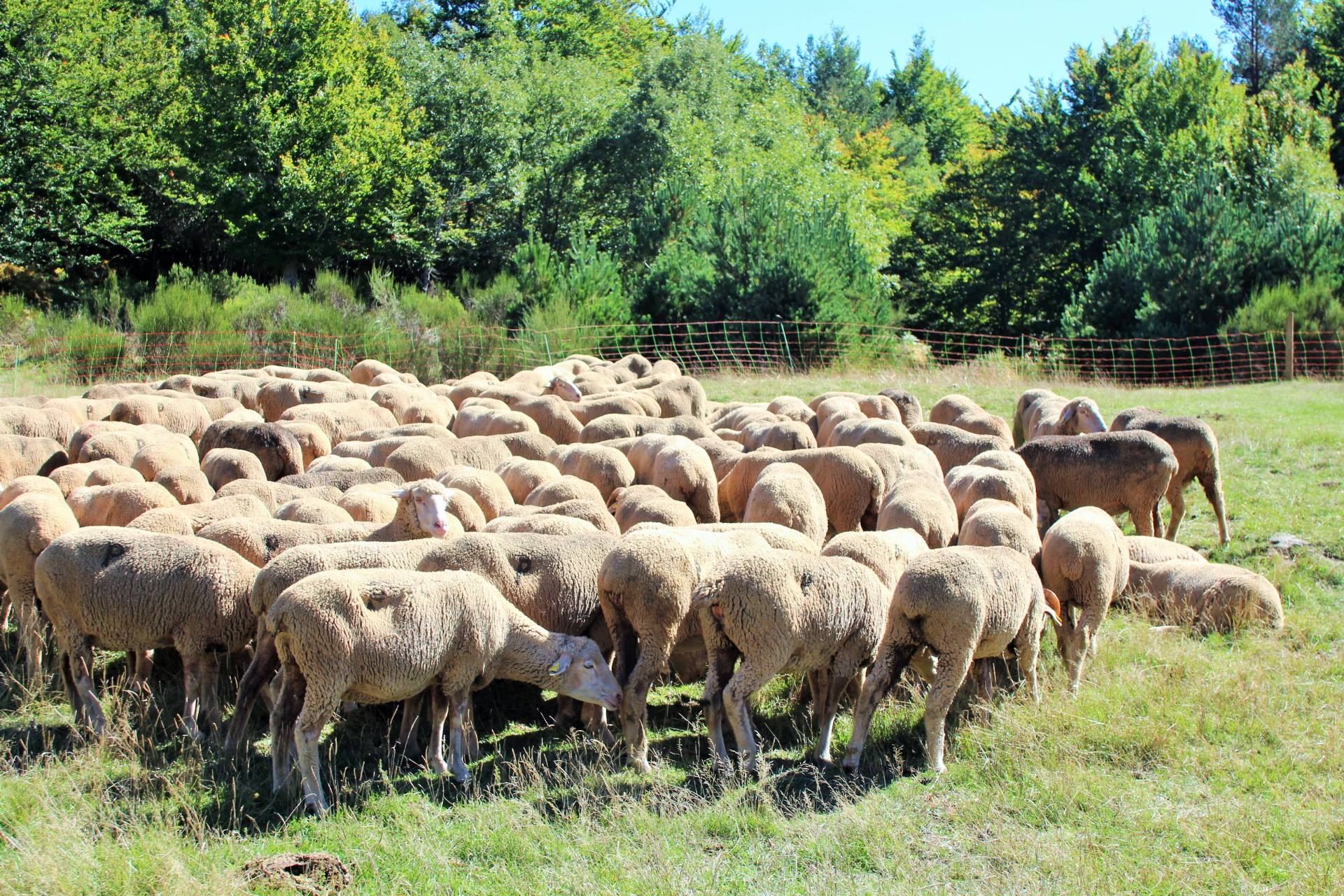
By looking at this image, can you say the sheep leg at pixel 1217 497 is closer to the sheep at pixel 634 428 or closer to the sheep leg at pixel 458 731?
the sheep at pixel 634 428

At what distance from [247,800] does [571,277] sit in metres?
21.9

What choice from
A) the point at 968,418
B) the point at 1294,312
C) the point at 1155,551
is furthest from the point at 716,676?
the point at 1294,312

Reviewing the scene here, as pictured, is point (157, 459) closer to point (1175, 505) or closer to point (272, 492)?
point (272, 492)

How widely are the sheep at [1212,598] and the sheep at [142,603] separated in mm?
6381

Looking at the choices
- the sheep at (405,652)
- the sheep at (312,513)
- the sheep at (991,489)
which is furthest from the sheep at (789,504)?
the sheep at (312,513)

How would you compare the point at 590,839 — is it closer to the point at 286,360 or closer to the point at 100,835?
the point at 100,835

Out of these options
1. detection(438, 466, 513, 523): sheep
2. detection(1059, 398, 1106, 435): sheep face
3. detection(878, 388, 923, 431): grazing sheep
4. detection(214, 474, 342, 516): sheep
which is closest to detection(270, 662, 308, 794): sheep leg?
detection(214, 474, 342, 516): sheep

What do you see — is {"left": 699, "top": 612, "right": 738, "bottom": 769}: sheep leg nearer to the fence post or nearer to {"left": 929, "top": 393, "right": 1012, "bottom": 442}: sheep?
{"left": 929, "top": 393, "right": 1012, "bottom": 442}: sheep

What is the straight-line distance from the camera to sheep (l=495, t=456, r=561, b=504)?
34.8ft

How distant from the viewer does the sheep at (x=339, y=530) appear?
755cm

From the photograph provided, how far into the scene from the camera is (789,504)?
9391mm

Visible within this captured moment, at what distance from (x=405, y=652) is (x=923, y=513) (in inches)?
171

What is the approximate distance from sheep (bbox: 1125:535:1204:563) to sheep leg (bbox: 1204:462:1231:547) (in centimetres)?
181

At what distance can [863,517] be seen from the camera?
35.0 ft
